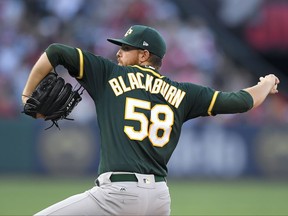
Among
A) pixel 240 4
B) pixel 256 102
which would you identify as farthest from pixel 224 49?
pixel 256 102

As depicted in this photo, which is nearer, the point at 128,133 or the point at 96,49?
the point at 128,133

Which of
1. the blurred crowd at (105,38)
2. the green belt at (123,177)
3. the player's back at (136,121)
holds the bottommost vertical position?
the green belt at (123,177)

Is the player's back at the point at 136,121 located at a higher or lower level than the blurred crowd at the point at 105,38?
lower

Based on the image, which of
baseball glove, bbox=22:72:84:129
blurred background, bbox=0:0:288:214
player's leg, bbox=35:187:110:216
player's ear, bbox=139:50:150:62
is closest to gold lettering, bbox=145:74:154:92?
player's ear, bbox=139:50:150:62

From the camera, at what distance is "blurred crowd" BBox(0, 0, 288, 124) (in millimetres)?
15438

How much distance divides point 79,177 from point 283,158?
12.8ft

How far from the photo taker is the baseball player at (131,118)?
4.93 meters

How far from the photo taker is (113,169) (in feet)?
16.5

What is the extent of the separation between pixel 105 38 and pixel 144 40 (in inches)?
427

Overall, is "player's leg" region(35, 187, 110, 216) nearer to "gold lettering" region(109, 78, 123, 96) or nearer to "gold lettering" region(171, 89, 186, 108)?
"gold lettering" region(109, 78, 123, 96)

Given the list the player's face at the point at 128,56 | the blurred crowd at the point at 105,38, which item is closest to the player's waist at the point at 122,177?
the player's face at the point at 128,56

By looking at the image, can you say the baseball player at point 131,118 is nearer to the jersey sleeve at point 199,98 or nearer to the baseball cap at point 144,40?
the jersey sleeve at point 199,98

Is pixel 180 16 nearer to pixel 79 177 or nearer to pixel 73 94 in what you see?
pixel 79 177

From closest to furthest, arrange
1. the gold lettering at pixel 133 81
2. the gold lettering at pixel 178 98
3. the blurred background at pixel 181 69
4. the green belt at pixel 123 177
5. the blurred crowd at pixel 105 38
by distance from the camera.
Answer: the green belt at pixel 123 177 < the gold lettering at pixel 133 81 < the gold lettering at pixel 178 98 < the blurred background at pixel 181 69 < the blurred crowd at pixel 105 38
